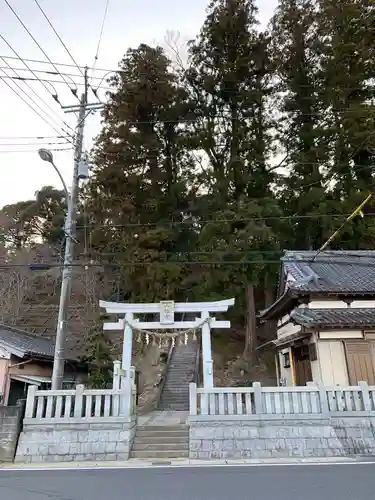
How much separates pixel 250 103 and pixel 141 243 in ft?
39.8

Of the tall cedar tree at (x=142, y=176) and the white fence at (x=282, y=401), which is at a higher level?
the tall cedar tree at (x=142, y=176)

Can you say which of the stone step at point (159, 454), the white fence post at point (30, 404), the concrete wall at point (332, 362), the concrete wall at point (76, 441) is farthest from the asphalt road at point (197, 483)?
the concrete wall at point (332, 362)

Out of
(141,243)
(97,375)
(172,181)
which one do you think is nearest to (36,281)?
(141,243)

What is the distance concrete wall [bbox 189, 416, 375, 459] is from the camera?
8.42m

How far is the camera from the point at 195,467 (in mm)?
7324

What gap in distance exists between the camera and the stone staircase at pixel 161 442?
28.1ft

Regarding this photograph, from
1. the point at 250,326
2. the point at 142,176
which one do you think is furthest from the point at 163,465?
the point at 142,176

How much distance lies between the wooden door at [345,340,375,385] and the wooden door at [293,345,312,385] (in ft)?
5.36

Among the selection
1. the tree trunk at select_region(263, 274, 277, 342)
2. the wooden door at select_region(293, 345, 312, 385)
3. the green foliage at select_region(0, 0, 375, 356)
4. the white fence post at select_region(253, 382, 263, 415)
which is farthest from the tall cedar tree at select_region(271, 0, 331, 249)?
the white fence post at select_region(253, 382, 263, 415)

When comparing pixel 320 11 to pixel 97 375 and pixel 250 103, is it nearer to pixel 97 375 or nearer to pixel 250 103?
pixel 250 103

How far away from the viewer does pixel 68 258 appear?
10180 millimetres

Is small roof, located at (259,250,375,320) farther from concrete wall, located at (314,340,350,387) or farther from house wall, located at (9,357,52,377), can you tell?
house wall, located at (9,357,52,377)

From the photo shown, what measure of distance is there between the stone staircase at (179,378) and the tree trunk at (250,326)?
295cm

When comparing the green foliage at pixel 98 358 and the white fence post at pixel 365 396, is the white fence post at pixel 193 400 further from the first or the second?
the green foliage at pixel 98 358
